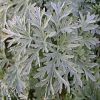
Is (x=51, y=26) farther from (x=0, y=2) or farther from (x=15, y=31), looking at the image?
(x=0, y=2)

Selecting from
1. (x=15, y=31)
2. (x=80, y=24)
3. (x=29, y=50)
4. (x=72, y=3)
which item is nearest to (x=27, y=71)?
(x=29, y=50)

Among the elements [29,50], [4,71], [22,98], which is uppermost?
[29,50]

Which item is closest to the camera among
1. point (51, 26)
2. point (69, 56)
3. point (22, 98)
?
point (69, 56)

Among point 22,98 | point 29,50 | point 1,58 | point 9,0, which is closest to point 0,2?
point 9,0

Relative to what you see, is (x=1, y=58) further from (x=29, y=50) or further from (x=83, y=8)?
(x=83, y=8)

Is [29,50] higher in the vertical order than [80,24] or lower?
lower

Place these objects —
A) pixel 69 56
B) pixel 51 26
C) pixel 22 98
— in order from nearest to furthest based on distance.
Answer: pixel 69 56 → pixel 51 26 → pixel 22 98

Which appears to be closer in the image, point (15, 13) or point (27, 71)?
point (27, 71)
